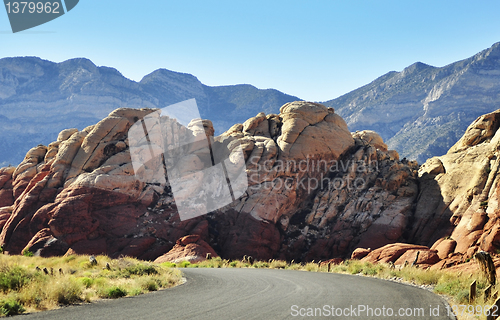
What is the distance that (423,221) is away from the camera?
35.0 metres

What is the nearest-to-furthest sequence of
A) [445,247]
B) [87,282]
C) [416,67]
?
1. [87,282]
2. [445,247]
3. [416,67]

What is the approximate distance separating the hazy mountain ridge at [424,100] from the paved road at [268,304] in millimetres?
123469

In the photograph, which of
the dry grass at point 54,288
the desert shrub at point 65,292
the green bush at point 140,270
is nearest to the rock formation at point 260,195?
the green bush at point 140,270

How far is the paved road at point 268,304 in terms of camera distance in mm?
9922

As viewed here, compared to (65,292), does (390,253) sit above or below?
below

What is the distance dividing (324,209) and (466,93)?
148m

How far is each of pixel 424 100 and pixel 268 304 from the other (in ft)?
587

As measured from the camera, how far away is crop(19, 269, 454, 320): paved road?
9922mm

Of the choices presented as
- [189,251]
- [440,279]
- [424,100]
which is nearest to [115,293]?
[440,279]

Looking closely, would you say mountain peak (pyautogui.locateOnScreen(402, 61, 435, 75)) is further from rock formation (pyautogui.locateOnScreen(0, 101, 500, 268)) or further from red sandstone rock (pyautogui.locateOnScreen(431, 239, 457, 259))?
red sandstone rock (pyautogui.locateOnScreen(431, 239, 457, 259))

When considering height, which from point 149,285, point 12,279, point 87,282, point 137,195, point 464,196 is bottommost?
point 464,196

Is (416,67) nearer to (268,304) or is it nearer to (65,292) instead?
(268,304)

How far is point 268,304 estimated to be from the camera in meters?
11.4

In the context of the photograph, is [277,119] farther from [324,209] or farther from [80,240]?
[80,240]
